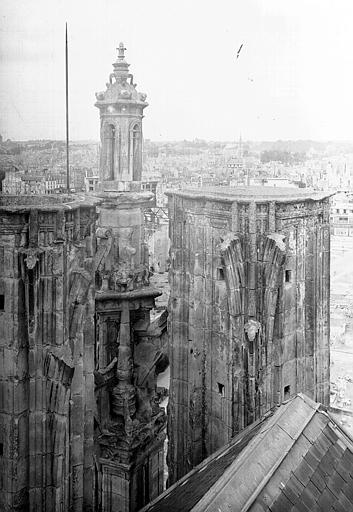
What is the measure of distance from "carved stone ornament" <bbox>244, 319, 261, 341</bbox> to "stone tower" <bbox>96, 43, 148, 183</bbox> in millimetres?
5028

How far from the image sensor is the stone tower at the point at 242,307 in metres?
9.40

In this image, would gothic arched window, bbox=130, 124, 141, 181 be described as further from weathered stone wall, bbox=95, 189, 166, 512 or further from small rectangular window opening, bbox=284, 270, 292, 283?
small rectangular window opening, bbox=284, 270, 292, 283

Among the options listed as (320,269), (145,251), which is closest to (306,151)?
(145,251)

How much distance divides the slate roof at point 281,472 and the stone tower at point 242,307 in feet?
3.84

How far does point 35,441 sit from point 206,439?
3648 millimetres

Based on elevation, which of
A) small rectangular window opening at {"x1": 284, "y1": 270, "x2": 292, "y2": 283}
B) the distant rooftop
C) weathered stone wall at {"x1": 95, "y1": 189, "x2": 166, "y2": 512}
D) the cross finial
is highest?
the cross finial

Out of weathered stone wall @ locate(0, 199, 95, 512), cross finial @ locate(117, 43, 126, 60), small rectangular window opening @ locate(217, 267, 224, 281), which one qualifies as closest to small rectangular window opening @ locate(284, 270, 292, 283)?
small rectangular window opening @ locate(217, 267, 224, 281)

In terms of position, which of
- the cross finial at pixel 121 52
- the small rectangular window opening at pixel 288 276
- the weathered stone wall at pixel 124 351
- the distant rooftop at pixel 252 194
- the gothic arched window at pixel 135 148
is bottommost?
the weathered stone wall at pixel 124 351

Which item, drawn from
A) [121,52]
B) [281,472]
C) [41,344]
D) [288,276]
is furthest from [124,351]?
[281,472]

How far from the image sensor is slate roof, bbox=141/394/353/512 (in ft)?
22.0

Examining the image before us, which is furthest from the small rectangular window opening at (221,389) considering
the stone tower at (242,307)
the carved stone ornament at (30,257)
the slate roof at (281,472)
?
the carved stone ornament at (30,257)

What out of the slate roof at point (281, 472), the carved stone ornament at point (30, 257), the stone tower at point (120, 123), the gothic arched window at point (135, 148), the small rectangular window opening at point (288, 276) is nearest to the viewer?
the slate roof at point (281, 472)

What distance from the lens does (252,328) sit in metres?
9.32

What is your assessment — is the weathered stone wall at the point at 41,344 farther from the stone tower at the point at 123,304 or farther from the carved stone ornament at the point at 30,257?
the stone tower at the point at 123,304
